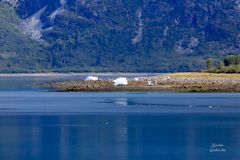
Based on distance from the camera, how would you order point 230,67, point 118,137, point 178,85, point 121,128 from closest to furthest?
1. point 118,137
2. point 121,128
3. point 178,85
4. point 230,67

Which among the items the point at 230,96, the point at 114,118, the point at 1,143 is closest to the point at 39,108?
the point at 114,118

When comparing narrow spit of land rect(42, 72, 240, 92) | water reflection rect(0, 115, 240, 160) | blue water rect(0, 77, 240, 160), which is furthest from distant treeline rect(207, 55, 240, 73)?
water reflection rect(0, 115, 240, 160)

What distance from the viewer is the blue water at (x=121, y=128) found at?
6631cm

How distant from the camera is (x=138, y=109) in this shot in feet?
344

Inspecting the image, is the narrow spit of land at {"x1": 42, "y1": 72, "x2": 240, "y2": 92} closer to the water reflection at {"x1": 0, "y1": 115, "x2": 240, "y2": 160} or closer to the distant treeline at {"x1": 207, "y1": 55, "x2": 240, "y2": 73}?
the distant treeline at {"x1": 207, "y1": 55, "x2": 240, "y2": 73}

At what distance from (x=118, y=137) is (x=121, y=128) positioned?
22.2 ft

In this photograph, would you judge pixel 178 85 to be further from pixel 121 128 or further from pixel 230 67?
pixel 121 128

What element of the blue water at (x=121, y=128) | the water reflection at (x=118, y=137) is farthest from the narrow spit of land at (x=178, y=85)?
the water reflection at (x=118, y=137)

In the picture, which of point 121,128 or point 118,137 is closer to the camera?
point 118,137

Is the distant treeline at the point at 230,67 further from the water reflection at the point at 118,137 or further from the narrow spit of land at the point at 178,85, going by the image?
the water reflection at the point at 118,137

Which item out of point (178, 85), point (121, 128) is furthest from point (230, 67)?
point (121, 128)

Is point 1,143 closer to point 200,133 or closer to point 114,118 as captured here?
point 200,133

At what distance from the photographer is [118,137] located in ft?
246

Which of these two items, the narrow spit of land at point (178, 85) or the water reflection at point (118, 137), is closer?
the water reflection at point (118, 137)
